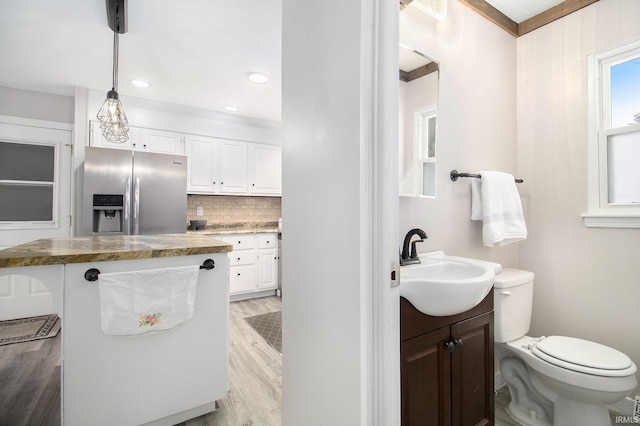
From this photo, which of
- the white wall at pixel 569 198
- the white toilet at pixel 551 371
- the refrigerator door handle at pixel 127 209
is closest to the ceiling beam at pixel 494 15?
the white wall at pixel 569 198

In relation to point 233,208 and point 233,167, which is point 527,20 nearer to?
point 233,167

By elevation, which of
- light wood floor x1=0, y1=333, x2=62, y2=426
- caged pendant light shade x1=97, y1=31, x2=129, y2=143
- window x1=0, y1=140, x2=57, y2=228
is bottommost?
light wood floor x1=0, y1=333, x2=62, y2=426

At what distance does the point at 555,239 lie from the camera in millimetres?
1931

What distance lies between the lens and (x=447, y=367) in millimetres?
1141

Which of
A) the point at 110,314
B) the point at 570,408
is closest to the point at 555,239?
the point at 570,408

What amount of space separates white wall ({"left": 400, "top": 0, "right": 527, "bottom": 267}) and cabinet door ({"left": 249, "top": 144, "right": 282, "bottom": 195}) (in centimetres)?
277

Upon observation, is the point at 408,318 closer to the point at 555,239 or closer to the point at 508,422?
the point at 508,422

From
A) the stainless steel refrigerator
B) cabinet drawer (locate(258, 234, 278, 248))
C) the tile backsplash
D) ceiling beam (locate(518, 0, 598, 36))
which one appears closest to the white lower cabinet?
cabinet drawer (locate(258, 234, 278, 248))

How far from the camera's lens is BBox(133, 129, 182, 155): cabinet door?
333cm

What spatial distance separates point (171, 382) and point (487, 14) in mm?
2912

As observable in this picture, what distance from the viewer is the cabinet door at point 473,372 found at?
1.18 metres

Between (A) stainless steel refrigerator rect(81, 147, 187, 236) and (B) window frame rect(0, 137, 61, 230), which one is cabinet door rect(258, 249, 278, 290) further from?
(B) window frame rect(0, 137, 61, 230)

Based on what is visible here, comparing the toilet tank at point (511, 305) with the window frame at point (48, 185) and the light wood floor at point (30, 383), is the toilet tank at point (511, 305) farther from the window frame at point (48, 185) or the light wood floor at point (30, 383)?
the window frame at point (48, 185)

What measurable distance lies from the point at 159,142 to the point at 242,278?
194cm
